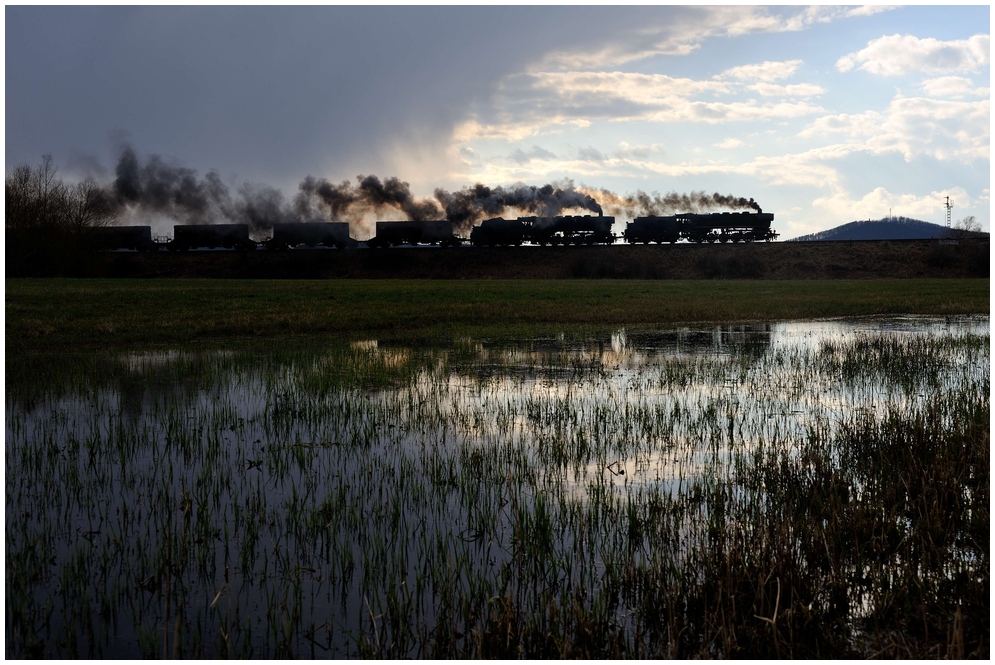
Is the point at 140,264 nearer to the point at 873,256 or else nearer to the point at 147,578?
the point at 873,256

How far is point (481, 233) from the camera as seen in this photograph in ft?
261

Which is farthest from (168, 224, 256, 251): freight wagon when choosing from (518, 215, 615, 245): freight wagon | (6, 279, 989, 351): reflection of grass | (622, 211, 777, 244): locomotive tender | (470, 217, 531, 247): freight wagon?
(6, 279, 989, 351): reflection of grass

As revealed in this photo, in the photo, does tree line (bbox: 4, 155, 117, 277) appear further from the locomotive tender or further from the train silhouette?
the locomotive tender

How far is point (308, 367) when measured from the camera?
52.6 ft

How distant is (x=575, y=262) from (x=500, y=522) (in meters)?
66.6

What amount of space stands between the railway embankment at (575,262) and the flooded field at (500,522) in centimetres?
5769

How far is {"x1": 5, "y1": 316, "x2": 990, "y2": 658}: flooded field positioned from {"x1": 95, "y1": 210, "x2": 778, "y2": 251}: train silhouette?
6707cm

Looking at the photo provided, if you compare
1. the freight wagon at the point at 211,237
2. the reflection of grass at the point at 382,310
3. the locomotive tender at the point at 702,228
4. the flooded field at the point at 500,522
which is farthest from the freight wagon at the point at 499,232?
the flooded field at the point at 500,522

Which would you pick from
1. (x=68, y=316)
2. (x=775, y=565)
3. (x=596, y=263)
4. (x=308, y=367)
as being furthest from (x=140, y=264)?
(x=775, y=565)

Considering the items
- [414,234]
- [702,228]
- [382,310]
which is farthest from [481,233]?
[382,310]

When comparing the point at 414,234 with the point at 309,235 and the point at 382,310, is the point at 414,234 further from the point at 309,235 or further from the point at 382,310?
the point at 382,310

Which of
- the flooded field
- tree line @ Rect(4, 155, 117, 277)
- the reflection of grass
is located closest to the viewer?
the flooded field

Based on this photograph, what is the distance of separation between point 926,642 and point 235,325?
22.4 meters

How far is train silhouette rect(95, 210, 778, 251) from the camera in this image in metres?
78.4
